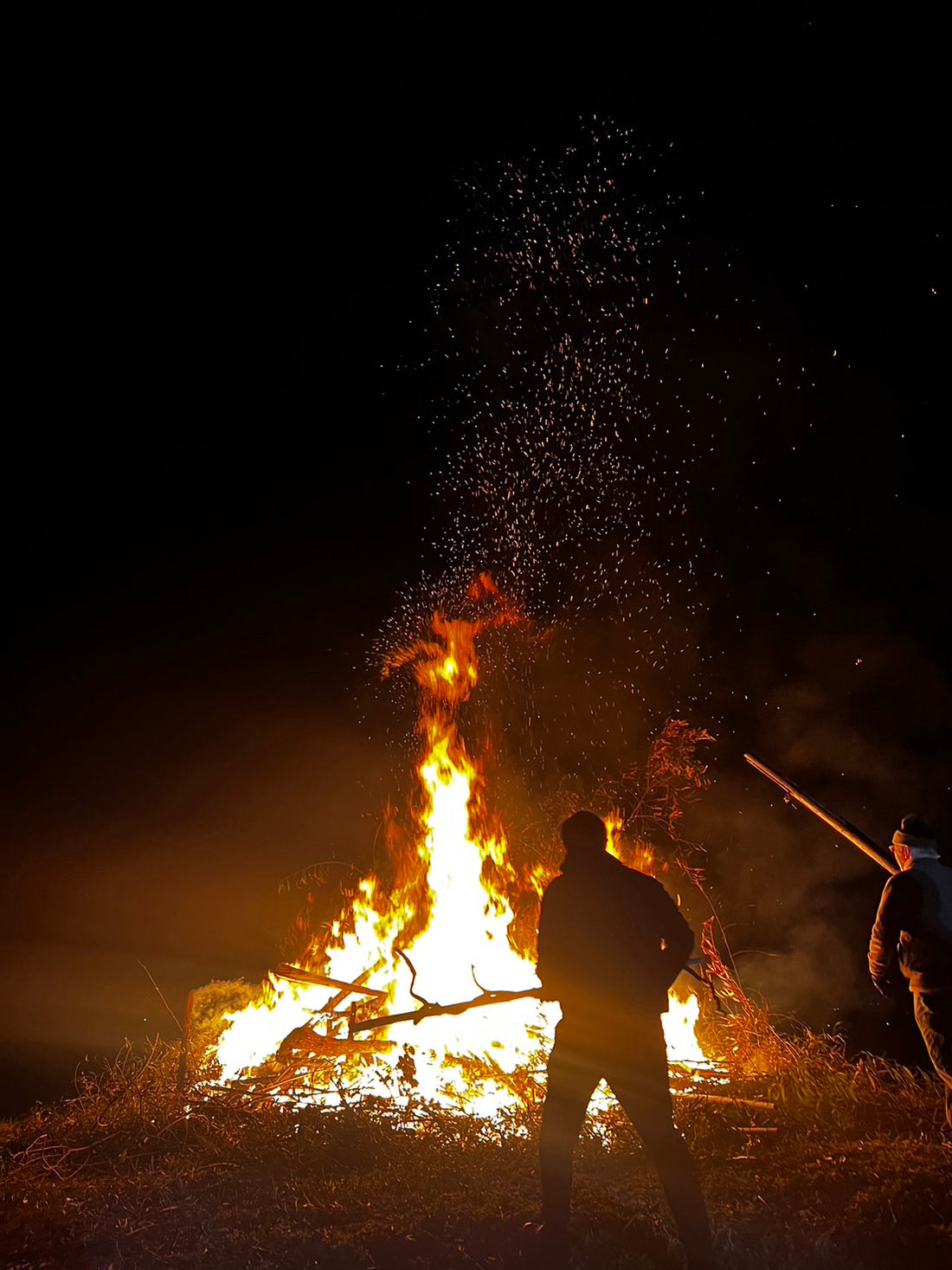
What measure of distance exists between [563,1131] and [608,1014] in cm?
53

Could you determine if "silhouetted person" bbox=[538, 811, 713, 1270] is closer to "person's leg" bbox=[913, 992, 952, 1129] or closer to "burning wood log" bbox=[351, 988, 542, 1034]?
"person's leg" bbox=[913, 992, 952, 1129]

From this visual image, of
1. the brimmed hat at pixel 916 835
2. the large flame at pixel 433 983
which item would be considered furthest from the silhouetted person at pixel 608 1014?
the large flame at pixel 433 983

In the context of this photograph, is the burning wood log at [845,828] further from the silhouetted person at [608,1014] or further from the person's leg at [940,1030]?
the silhouetted person at [608,1014]

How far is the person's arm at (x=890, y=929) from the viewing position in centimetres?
454

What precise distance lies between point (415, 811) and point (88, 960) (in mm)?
5791

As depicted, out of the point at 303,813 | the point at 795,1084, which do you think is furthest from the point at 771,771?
the point at 303,813

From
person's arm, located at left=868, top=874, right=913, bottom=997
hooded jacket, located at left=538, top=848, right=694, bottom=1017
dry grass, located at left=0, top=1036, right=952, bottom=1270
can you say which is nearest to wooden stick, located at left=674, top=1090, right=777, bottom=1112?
dry grass, located at left=0, top=1036, right=952, bottom=1270

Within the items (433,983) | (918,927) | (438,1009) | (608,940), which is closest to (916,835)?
(918,927)

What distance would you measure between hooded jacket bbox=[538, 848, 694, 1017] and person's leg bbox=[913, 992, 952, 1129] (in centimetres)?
174

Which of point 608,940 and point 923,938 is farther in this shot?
point 923,938

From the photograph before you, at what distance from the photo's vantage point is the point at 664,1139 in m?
3.44

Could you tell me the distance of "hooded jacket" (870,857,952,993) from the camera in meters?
4.45

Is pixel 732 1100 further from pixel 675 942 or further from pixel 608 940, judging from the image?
pixel 608 940

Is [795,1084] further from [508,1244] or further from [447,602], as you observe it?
[447,602]
